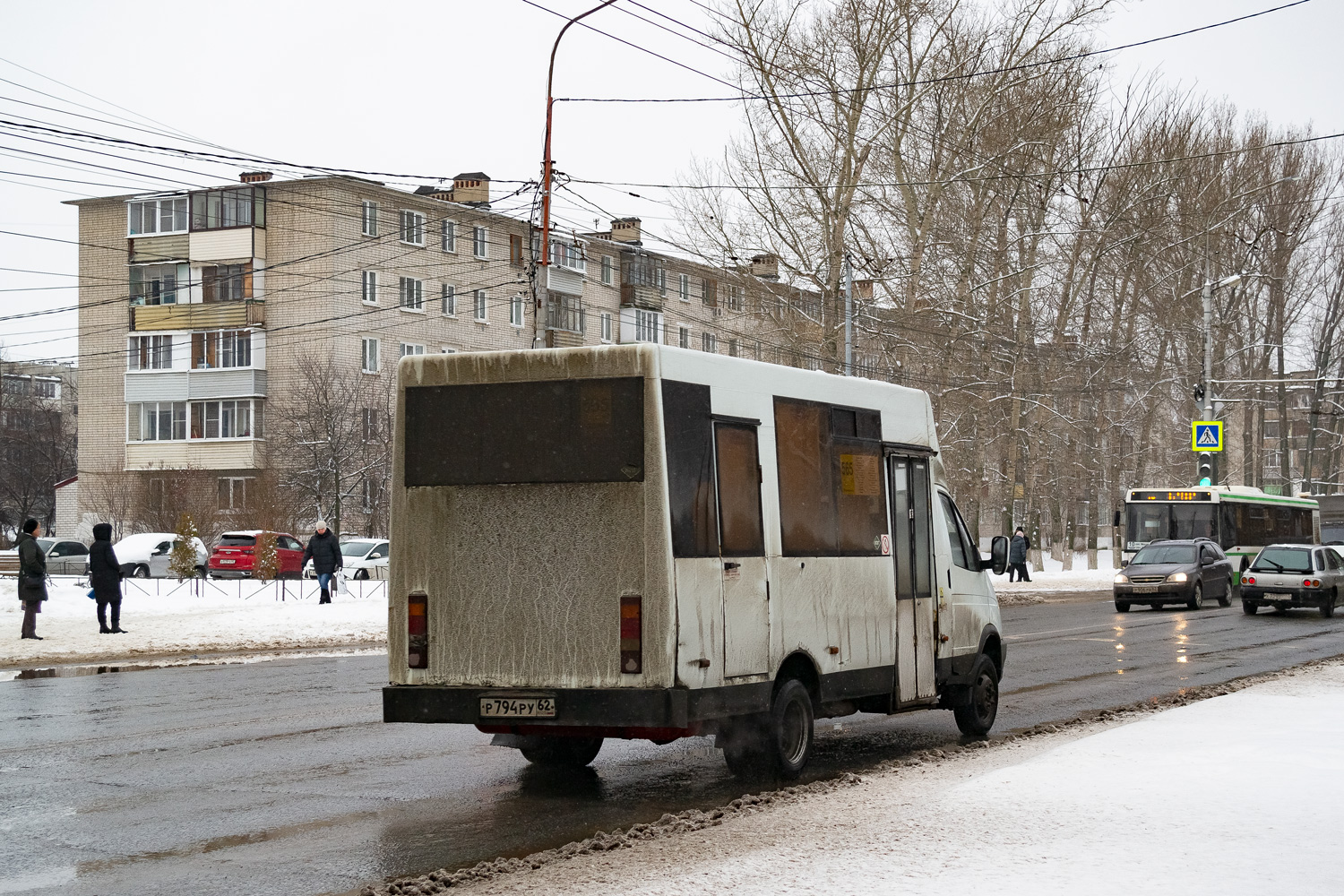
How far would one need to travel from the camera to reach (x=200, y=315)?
203 feet

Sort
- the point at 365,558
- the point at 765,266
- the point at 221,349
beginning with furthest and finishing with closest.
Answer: the point at 221,349
the point at 365,558
the point at 765,266

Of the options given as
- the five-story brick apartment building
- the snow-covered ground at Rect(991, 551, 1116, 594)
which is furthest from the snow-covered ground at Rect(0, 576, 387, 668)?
the five-story brick apartment building

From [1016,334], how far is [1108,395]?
22.4 feet

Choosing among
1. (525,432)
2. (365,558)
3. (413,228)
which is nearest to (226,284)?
(413,228)

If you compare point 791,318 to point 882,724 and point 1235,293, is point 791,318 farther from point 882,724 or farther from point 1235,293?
point 882,724

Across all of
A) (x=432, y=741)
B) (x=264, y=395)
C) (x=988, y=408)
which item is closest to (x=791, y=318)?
(x=988, y=408)

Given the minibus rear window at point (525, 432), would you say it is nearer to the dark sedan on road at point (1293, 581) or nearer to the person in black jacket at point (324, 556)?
the person in black jacket at point (324, 556)

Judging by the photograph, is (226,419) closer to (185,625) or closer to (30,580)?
(185,625)

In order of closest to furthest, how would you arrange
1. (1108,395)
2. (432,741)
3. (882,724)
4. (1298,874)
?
(1298,874)
(432,741)
(882,724)
(1108,395)

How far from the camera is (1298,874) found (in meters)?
6.12

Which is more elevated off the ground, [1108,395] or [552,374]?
[1108,395]

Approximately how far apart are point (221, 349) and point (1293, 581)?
148 feet

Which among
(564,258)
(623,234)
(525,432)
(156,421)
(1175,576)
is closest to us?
(525,432)

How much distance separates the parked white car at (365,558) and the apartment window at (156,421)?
20.7 meters
